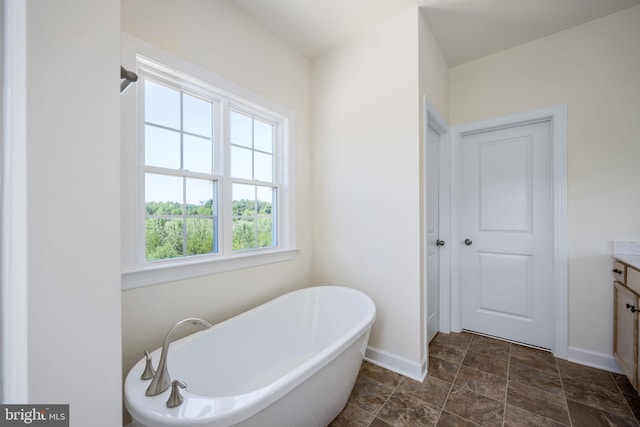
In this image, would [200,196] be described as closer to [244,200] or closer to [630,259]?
[244,200]

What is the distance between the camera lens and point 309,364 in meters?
1.07

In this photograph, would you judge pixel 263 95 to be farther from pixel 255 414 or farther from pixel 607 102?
pixel 607 102

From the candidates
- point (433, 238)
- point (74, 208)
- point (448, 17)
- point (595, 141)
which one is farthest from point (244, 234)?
point (595, 141)

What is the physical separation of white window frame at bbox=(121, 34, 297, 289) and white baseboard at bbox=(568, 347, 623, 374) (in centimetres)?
244

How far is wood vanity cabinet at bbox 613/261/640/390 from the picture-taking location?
Answer: 4.77 feet

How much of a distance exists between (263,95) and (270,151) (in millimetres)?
458

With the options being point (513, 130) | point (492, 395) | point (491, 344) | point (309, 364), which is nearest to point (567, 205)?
point (513, 130)

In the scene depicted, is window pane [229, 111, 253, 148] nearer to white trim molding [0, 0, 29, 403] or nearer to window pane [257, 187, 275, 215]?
window pane [257, 187, 275, 215]

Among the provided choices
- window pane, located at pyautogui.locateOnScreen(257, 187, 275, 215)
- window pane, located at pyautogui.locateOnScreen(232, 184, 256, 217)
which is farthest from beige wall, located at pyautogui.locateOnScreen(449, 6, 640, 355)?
window pane, located at pyautogui.locateOnScreen(232, 184, 256, 217)

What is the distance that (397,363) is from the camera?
1.90 metres

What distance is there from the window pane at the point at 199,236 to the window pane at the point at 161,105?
0.64m

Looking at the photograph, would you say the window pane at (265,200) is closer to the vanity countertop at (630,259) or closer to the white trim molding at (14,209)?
the white trim molding at (14,209)

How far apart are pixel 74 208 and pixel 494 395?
2342 millimetres

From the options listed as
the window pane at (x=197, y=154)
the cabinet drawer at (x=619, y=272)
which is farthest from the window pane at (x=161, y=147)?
the cabinet drawer at (x=619, y=272)
